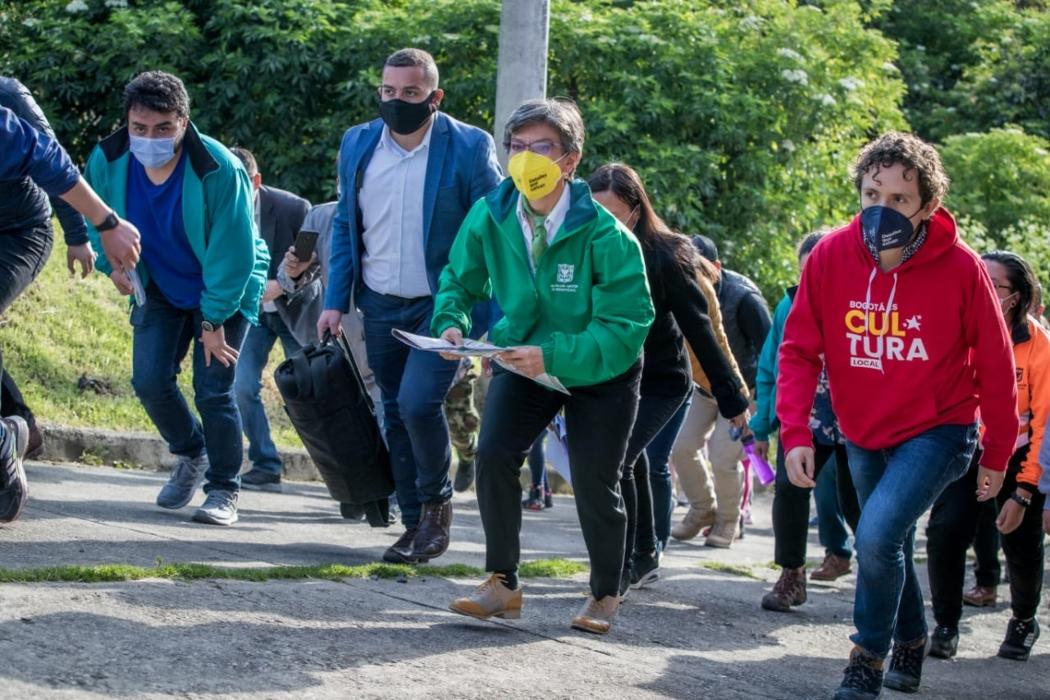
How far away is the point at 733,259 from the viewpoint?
15.3 metres

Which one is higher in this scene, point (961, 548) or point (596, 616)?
point (961, 548)

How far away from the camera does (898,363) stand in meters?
5.29

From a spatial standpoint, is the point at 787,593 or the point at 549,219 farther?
the point at 787,593

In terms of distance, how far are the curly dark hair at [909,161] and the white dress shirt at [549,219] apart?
100 cm

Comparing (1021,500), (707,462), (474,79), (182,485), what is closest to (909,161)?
(1021,500)

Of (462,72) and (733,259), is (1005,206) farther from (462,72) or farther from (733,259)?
(462,72)

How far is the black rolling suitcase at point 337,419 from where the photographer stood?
6.90 meters

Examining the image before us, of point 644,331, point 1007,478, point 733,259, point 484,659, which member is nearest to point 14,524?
point 484,659

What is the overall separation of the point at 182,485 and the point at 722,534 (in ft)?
11.8

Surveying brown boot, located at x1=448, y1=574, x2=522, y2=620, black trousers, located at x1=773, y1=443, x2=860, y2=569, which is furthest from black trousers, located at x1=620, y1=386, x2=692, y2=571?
brown boot, located at x1=448, y1=574, x2=522, y2=620

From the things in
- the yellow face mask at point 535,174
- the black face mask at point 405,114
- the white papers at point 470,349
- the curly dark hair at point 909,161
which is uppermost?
the black face mask at point 405,114

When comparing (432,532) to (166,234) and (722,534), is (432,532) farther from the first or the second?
(722,534)

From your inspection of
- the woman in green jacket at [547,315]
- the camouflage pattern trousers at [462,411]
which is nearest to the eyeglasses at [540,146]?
the woman in green jacket at [547,315]

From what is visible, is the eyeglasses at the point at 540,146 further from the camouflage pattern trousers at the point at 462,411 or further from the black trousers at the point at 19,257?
the camouflage pattern trousers at the point at 462,411
